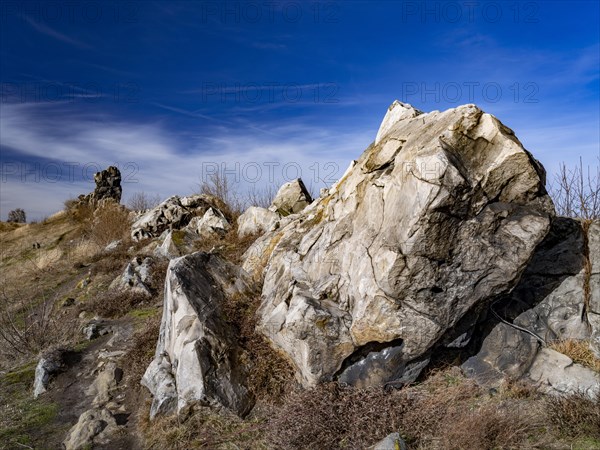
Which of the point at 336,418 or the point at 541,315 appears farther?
the point at 541,315

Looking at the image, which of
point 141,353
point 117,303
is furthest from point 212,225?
point 141,353

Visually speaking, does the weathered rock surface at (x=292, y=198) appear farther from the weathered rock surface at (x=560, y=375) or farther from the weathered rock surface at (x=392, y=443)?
the weathered rock surface at (x=392, y=443)

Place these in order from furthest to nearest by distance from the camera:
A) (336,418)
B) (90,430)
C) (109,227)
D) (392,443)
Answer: (109,227) → (90,430) → (336,418) → (392,443)

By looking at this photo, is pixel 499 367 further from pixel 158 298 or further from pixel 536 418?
pixel 158 298

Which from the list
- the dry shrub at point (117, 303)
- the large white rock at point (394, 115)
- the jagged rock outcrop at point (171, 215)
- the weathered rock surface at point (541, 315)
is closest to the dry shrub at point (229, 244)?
the dry shrub at point (117, 303)

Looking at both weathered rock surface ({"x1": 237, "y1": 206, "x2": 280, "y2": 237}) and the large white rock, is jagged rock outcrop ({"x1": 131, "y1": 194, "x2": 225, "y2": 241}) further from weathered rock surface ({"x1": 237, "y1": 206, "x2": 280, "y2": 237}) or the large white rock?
the large white rock

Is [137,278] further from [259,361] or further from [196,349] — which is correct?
[259,361]

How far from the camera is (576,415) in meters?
5.43

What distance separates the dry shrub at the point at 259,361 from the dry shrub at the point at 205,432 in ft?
1.66

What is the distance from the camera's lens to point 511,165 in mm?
6164

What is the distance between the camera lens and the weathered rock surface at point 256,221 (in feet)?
45.9

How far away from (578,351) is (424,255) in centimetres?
315

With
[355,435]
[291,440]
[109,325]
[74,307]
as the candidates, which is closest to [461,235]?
[355,435]

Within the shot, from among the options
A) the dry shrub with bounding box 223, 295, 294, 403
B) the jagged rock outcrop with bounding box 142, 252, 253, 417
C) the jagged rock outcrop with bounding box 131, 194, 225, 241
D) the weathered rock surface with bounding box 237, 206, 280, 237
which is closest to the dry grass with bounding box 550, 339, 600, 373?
the dry shrub with bounding box 223, 295, 294, 403
